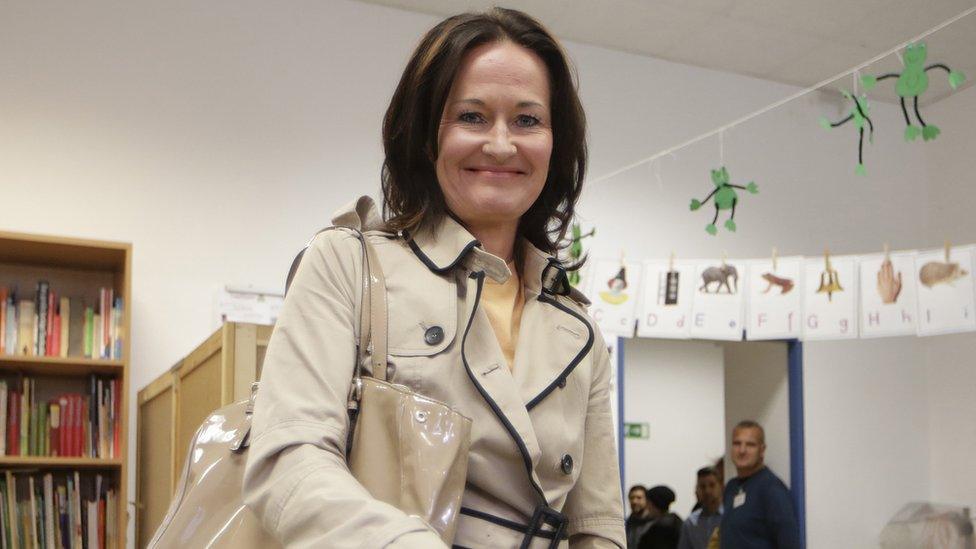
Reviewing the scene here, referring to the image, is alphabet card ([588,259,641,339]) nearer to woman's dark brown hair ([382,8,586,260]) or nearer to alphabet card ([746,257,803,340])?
alphabet card ([746,257,803,340])

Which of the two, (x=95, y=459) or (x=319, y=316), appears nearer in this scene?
(x=319, y=316)

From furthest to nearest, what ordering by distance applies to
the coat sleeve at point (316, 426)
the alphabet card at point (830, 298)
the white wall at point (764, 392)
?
the white wall at point (764, 392) → the alphabet card at point (830, 298) → the coat sleeve at point (316, 426)

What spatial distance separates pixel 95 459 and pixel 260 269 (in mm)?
1165

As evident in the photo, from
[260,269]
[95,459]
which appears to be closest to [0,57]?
[260,269]

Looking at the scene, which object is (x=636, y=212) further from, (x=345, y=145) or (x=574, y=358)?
(x=574, y=358)

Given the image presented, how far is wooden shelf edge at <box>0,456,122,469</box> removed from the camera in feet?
11.7

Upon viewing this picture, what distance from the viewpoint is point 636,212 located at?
5.50 meters

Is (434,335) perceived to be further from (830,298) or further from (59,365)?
(830,298)

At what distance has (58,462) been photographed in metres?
3.62

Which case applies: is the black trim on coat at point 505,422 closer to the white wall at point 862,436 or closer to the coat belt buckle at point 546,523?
the coat belt buckle at point 546,523

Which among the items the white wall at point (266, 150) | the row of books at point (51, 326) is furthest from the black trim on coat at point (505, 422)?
the white wall at point (266, 150)

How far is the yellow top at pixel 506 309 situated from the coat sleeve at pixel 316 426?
0.19m

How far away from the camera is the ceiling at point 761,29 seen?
5098 mm

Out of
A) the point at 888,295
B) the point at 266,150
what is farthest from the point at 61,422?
the point at 888,295
